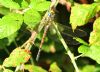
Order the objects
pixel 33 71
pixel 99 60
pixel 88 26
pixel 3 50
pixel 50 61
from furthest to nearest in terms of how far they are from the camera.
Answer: pixel 50 61, pixel 3 50, pixel 88 26, pixel 33 71, pixel 99 60

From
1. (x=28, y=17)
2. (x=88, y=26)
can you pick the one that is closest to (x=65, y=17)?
(x=88, y=26)

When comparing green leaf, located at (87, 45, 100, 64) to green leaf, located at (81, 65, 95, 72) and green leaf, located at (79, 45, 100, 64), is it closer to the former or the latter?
green leaf, located at (79, 45, 100, 64)

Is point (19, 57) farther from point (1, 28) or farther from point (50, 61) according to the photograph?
point (50, 61)

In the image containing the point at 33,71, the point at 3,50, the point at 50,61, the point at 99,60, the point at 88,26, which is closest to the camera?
the point at 99,60

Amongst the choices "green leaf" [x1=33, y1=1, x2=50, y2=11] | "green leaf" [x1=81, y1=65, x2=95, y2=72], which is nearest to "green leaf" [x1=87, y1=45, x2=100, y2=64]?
"green leaf" [x1=33, y1=1, x2=50, y2=11]

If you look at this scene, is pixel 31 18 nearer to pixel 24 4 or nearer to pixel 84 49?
pixel 24 4

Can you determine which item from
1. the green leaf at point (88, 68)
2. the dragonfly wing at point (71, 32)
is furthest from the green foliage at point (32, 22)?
the green leaf at point (88, 68)

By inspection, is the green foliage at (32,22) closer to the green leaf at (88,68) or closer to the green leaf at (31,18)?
the green leaf at (31,18)

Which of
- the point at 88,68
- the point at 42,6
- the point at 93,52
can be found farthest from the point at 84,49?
the point at 88,68
